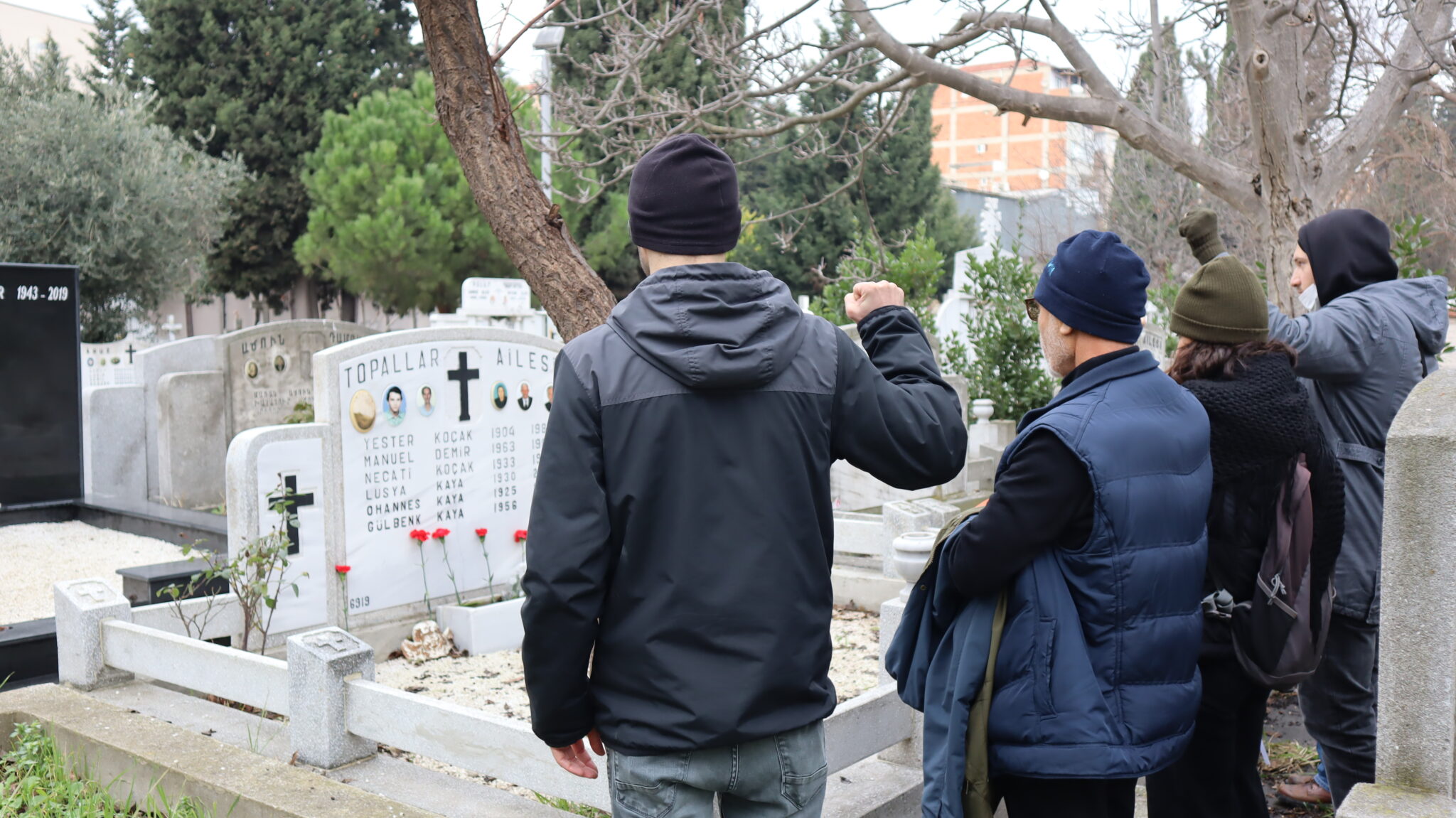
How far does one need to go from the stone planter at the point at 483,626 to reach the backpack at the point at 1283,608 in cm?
408

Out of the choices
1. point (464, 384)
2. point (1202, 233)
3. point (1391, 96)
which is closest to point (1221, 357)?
point (1202, 233)

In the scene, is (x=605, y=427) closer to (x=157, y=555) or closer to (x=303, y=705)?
(x=303, y=705)

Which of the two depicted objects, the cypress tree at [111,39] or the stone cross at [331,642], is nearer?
the stone cross at [331,642]

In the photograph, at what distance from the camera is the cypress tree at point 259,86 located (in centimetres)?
2616

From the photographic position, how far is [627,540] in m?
1.96

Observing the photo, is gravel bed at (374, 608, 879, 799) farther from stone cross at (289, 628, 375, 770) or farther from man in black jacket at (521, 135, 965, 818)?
man in black jacket at (521, 135, 965, 818)

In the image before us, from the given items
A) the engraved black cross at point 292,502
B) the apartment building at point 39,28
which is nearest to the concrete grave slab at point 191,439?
the engraved black cross at point 292,502

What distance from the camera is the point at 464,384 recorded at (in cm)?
639

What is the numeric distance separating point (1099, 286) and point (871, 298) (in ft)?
1.50

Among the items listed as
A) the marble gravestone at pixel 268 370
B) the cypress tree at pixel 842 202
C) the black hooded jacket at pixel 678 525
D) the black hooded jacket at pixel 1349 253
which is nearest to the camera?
the black hooded jacket at pixel 678 525

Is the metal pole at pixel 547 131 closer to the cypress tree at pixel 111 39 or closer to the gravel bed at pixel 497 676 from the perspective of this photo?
the gravel bed at pixel 497 676

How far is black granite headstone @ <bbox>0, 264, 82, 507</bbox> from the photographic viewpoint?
314 inches

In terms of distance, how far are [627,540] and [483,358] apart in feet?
15.6

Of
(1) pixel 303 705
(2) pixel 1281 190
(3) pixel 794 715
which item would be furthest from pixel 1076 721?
(2) pixel 1281 190
